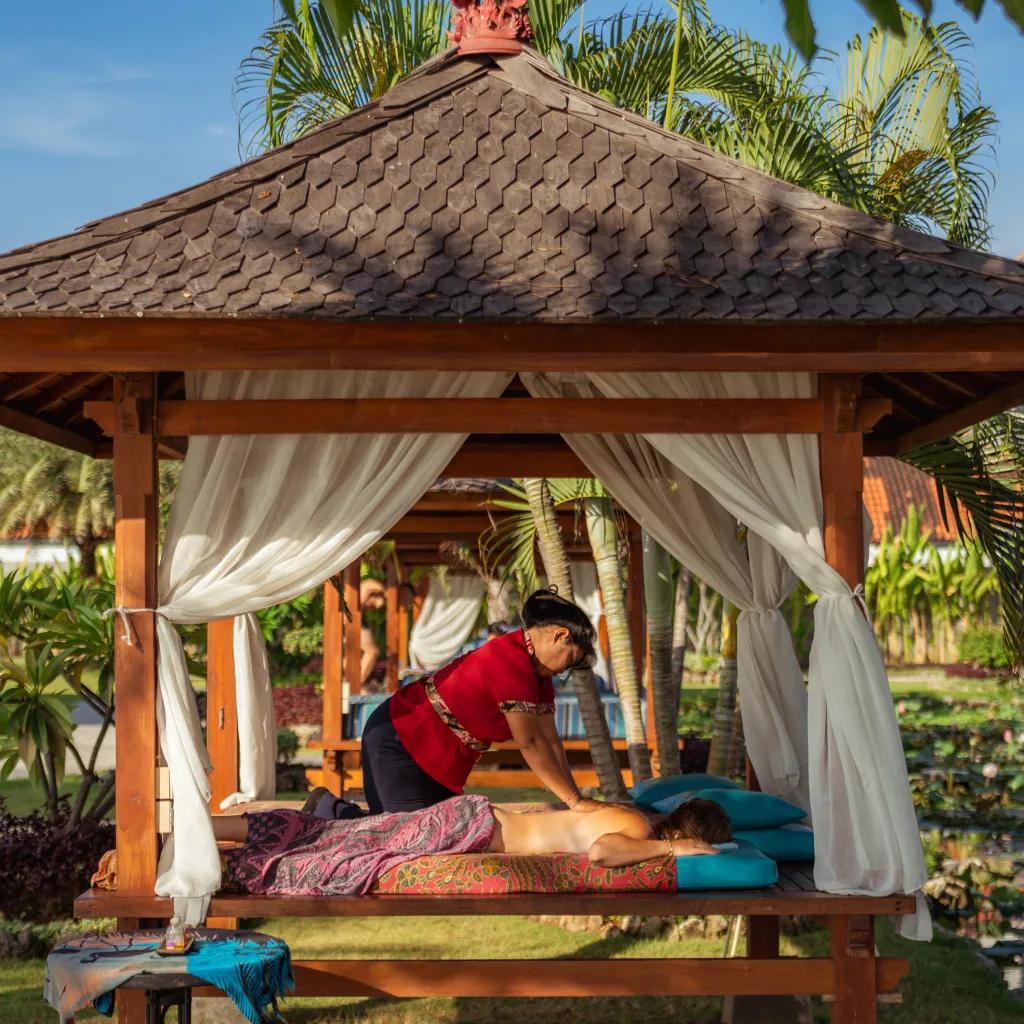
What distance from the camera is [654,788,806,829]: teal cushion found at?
15.8ft

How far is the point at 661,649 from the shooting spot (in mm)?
6891

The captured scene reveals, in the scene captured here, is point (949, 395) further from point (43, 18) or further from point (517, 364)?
point (43, 18)

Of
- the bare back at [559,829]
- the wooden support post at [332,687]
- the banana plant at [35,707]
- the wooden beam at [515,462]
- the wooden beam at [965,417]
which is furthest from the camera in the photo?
the wooden support post at [332,687]

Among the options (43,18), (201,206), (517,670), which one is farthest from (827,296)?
(43,18)

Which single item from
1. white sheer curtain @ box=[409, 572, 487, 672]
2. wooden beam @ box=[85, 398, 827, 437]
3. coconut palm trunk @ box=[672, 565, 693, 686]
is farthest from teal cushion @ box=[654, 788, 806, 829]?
white sheer curtain @ box=[409, 572, 487, 672]

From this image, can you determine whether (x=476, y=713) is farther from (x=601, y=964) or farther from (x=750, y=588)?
(x=750, y=588)

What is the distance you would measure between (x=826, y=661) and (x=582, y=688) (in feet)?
8.11

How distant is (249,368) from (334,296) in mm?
372

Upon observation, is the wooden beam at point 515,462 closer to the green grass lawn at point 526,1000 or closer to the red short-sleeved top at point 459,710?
the red short-sleeved top at point 459,710

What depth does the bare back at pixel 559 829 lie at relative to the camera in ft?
14.5

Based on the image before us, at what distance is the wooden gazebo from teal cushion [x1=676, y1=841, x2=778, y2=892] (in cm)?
8

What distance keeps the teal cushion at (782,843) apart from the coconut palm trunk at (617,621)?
220cm

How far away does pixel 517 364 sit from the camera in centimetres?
397

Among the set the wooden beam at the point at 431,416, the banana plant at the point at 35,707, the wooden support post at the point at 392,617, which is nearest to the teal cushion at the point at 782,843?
the wooden beam at the point at 431,416
